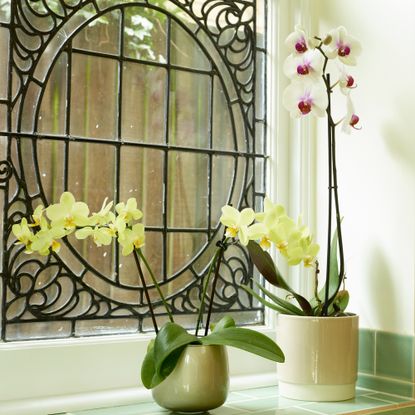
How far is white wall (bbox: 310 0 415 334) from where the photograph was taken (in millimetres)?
1474

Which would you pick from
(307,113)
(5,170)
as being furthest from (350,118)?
(5,170)

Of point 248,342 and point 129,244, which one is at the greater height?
point 129,244

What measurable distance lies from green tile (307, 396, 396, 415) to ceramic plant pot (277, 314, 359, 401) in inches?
0.6

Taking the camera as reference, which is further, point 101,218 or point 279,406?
point 279,406

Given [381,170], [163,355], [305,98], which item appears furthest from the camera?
[381,170]

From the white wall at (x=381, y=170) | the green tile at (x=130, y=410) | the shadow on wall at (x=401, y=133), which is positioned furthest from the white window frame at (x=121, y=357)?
the shadow on wall at (x=401, y=133)

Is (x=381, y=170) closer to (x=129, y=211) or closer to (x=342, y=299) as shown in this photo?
(x=342, y=299)

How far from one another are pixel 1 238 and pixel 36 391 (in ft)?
0.91

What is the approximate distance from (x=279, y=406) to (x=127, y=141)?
59 cm

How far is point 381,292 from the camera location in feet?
4.98

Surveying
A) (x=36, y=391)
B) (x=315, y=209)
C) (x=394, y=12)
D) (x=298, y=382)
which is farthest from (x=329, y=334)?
(x=394, y=12)

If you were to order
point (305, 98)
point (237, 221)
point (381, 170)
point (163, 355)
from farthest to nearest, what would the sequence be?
point (381, 170) < point (305, 98) < point (237, 221) < point (163, 355)

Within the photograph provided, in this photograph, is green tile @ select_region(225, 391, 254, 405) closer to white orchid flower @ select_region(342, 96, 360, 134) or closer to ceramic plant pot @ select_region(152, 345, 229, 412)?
ceramic plant pot @ select_region(152, 345, 229, 412)

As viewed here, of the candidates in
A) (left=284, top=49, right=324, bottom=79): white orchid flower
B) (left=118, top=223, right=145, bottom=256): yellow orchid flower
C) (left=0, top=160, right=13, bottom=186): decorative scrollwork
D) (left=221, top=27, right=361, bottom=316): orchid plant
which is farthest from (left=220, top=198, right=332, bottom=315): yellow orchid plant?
(left=0, top=160, right=13, bottom=186): decorative scrollwork
